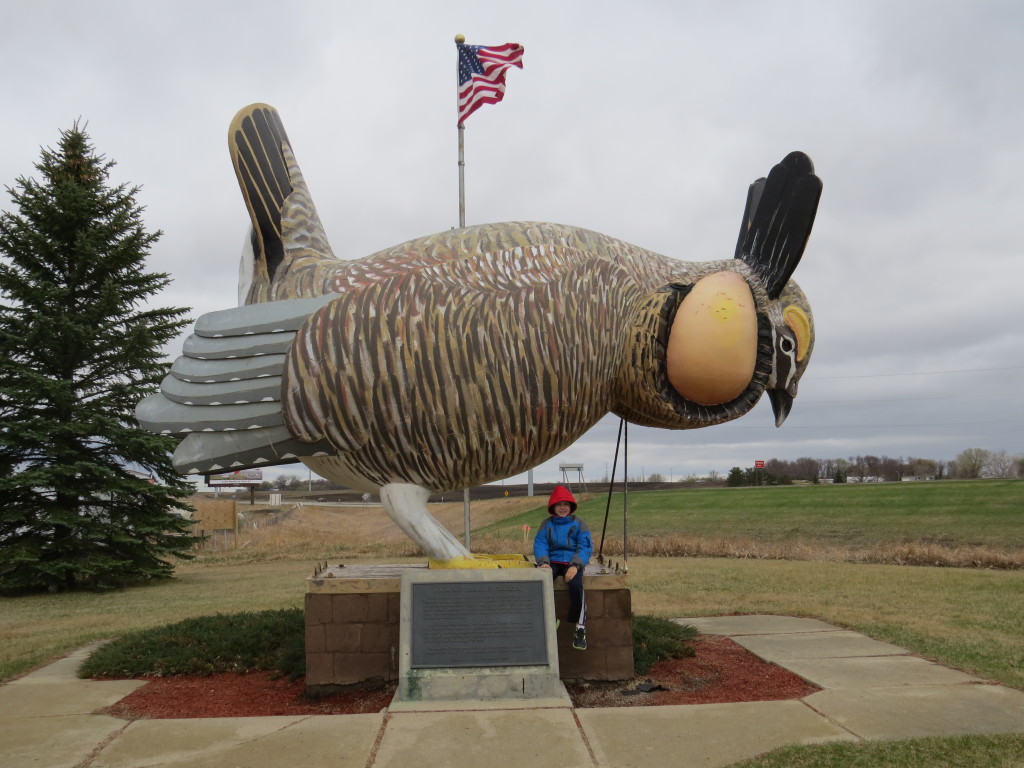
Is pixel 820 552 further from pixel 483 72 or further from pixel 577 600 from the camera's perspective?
pixel 577 600

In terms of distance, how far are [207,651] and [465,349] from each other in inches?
145

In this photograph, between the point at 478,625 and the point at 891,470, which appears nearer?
the point at 478,625

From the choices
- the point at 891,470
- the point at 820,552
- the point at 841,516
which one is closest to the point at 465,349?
the point at 820,552

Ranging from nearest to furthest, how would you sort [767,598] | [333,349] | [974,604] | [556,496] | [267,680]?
1. [333,349]
2. [556,496]
3. [267,680]
4. [974,604]
5. [767,598]

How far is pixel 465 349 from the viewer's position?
4.71 metres

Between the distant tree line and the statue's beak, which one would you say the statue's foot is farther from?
the distant tree line

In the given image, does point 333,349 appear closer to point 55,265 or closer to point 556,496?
point 556,496

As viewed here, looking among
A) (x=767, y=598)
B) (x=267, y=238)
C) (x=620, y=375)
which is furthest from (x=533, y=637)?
(x=767, y=598)

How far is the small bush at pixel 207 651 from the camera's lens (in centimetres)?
613

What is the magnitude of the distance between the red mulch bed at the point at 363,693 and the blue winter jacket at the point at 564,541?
95 centimetres

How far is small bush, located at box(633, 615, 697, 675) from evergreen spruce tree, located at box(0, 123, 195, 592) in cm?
939

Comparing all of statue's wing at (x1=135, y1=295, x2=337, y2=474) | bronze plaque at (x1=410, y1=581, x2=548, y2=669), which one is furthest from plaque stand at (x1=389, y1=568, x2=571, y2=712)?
statue's wing at (x1=135, y1=295, x2=337, y2=474)

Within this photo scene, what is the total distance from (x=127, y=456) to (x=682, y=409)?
459 inches

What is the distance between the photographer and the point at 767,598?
33.4 feet
